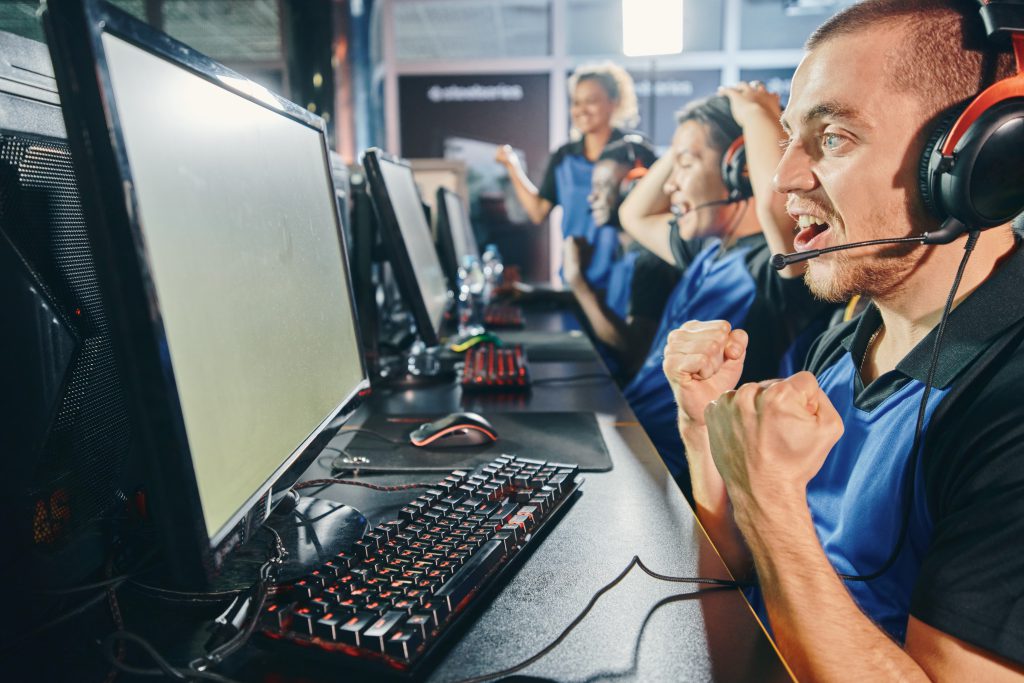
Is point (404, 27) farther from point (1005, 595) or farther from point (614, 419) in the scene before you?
point (1005, 595)

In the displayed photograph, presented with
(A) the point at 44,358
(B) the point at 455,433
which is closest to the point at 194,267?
(A) the point at 44,358

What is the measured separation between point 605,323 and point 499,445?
2032 millimetres

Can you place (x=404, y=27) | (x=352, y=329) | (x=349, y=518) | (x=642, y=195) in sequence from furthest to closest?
(x=404, y=27) → (x=642, y=195) → (x=352, y=329) → (x=349, y=518)

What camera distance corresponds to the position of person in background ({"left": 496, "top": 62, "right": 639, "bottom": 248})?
Answer: 3.61m

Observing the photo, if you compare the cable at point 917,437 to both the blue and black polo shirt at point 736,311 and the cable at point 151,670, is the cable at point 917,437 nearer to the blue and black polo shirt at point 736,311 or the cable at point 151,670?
the cable at point 151,670

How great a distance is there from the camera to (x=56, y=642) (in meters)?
0.54

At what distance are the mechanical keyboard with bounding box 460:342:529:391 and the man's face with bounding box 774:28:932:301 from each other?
669 millimetres

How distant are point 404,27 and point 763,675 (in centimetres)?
501

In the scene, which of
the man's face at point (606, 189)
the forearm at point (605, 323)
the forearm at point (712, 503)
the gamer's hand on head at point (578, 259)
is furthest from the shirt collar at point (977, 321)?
the gamer's hand on head at point (578, 259)

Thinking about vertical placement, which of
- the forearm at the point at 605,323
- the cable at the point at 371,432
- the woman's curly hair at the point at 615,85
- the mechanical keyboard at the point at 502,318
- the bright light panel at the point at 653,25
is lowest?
the forearm at the point at 605,323

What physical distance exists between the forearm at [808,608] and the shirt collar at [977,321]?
26 cm

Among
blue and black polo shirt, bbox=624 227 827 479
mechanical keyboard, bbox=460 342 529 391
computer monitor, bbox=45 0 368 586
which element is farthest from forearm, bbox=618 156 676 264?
computer monitor, bbox=45 0 368 586

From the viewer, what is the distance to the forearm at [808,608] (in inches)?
22.5

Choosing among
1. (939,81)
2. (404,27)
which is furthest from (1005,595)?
(404,27)
